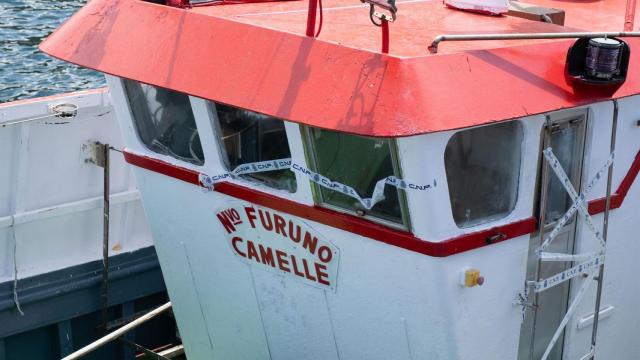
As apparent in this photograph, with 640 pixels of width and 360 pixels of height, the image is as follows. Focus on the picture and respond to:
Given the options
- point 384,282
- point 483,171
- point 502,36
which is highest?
point 502,36

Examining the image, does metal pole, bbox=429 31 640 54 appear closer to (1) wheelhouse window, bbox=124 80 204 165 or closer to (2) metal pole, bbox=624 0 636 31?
(2) metal pole, bbox=624 0 636 31

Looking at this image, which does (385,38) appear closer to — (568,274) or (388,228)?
(388,228)

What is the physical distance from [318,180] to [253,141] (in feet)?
1.93

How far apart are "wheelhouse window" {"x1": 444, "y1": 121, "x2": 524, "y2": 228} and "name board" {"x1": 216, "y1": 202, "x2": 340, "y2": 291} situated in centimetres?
78

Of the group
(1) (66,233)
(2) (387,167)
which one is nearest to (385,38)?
(2) (387,167)

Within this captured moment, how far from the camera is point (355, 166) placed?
16.9 feet

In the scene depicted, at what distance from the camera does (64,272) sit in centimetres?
812

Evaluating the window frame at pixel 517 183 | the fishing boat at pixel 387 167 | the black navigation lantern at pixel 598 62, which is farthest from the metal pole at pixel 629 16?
the window frame at pixel 517 183

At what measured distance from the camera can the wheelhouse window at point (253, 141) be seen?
5.52 meters

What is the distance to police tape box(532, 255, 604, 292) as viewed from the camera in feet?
17.4

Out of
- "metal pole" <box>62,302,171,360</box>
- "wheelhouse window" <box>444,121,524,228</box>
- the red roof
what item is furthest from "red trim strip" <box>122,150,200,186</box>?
"metal pole" <box>62,302,171,360</box>

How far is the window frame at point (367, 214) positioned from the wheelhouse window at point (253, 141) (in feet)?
0.65

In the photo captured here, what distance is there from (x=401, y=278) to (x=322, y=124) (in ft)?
3.43

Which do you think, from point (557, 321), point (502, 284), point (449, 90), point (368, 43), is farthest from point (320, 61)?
point (557, 321)
